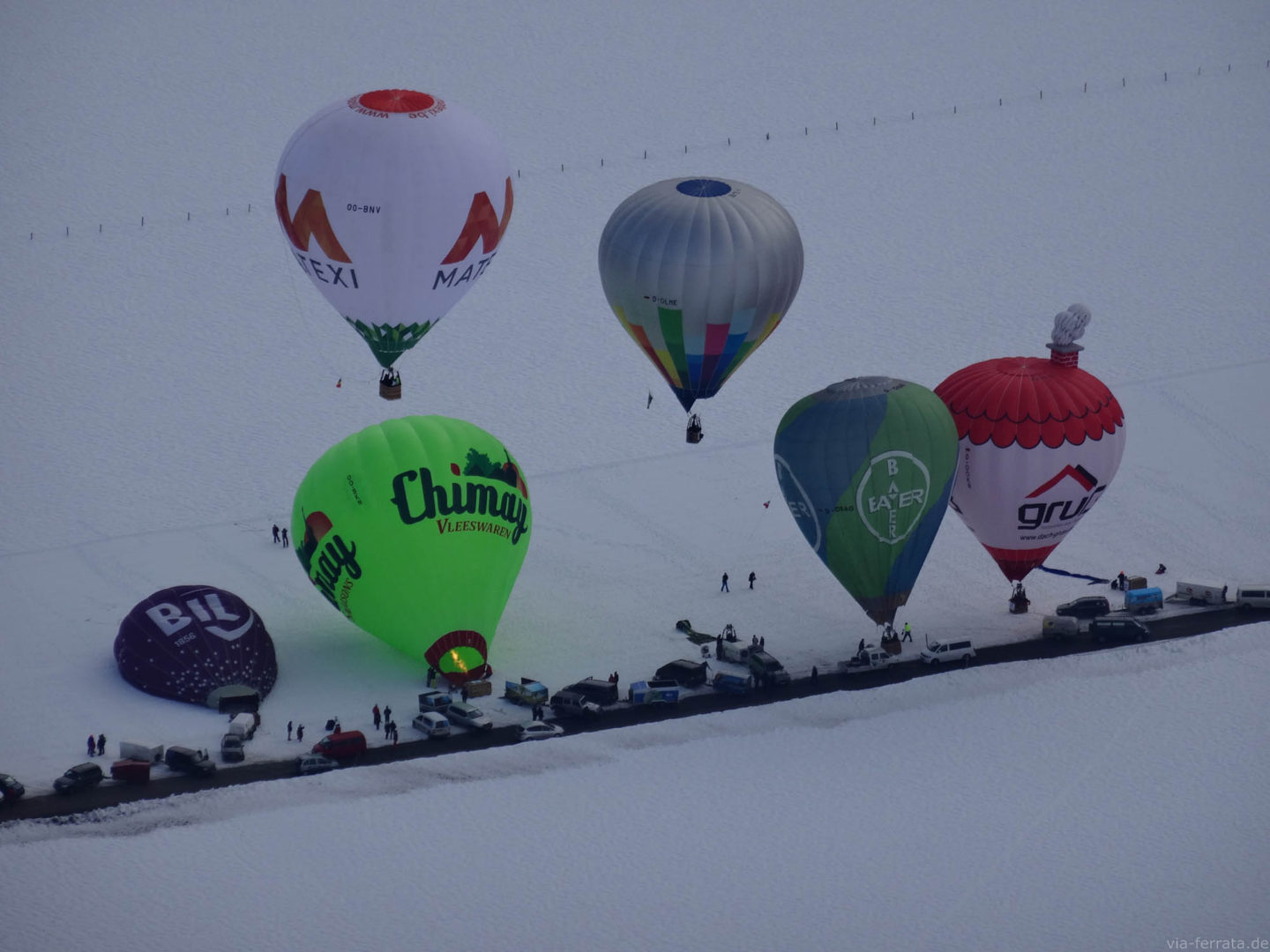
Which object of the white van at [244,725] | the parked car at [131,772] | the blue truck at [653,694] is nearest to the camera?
the parked car at [131,772]

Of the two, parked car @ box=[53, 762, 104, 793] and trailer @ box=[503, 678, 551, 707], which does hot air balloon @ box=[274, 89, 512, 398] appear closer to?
trailer @ box=[503, 678, 551, 707]

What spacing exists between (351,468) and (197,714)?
19.4ft

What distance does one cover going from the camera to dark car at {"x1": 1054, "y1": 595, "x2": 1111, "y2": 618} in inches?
2215

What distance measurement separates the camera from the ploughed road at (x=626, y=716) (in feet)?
159

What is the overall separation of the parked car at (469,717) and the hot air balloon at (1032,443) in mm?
11747

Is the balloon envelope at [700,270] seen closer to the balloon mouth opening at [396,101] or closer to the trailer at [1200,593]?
the balloon mouth opening at [396,101]

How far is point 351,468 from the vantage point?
173 ft

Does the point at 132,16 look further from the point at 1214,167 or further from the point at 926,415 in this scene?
the point at 926,415

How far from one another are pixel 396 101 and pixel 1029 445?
1560 centimetres

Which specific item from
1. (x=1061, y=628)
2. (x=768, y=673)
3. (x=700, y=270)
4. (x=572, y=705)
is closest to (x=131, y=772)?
(x=572, y=705)

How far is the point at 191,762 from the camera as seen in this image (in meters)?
49.5

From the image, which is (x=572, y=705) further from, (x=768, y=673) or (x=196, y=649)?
(x=196, y=649)

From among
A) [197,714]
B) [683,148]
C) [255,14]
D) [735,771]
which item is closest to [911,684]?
[735,771]

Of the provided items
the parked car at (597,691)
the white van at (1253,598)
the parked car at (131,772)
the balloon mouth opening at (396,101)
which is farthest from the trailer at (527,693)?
the white van at (1253,598)
